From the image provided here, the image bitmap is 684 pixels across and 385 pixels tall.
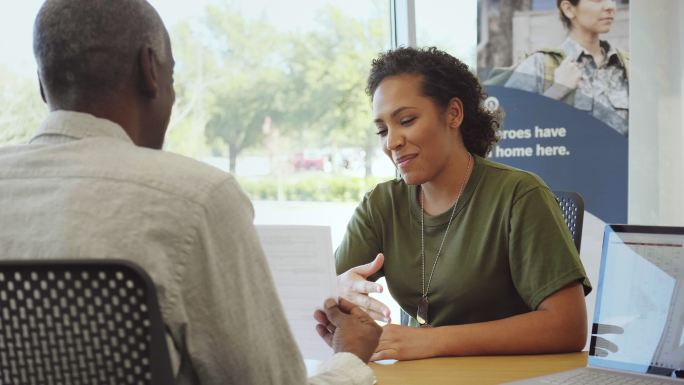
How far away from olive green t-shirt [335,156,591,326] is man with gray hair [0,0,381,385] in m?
0.98

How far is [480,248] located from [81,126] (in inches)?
46.3

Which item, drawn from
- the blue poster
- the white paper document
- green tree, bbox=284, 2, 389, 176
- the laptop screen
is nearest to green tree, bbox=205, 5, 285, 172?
green tree, bbox=284, 2, 389, 176

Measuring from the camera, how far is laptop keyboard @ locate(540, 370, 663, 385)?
151cm

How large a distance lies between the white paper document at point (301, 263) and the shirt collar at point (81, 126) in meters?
0.43

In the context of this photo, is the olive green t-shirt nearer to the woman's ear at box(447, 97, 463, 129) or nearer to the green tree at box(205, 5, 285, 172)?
the woman's ear at box(447, 97, 463, 129)

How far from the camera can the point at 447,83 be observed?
2.24m

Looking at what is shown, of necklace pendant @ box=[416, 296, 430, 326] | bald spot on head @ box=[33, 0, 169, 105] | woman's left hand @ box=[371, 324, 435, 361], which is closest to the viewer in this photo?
bald spot on head @ box=[33, 0, 169, 105]

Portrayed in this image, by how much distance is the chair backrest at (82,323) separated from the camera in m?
0.91

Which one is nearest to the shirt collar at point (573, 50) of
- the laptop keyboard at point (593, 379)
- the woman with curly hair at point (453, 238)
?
the woman with curly hair at point (453, 238)

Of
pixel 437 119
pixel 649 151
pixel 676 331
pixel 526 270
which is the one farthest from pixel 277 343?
pixel 649 151

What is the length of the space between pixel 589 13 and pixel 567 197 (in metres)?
1.40

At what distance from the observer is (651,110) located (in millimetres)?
3674

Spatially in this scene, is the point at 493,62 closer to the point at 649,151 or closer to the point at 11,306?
the point at 649,151

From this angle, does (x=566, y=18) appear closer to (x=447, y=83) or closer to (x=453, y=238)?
(x=447, y=83)
